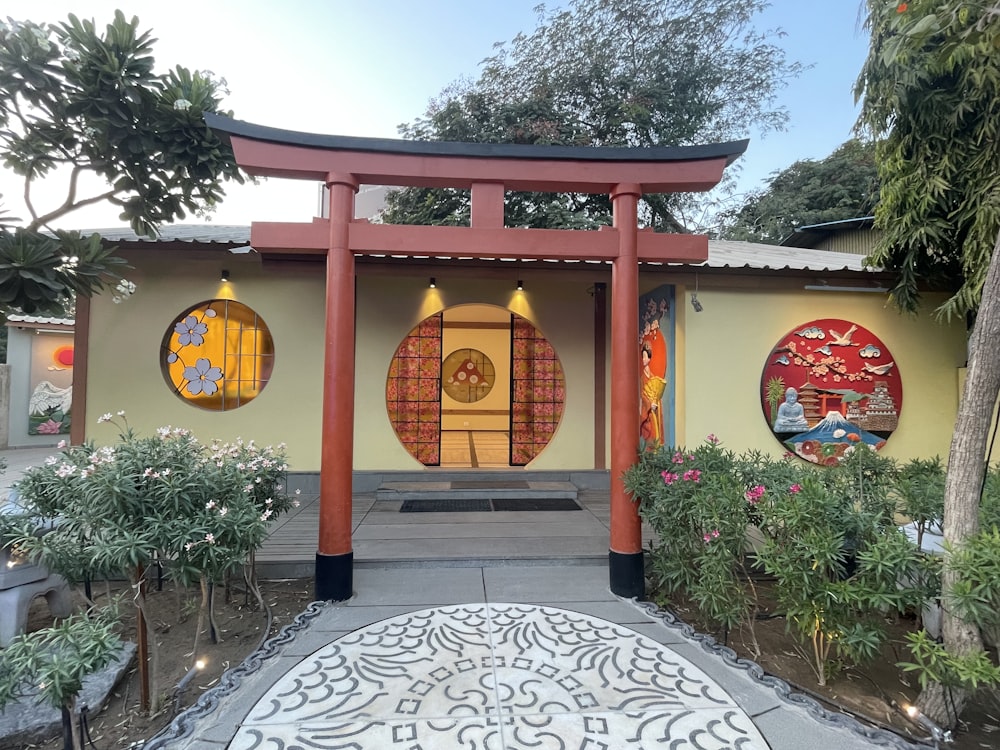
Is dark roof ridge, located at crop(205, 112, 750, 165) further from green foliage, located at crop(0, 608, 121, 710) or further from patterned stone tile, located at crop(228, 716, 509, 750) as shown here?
patterned stone tile, located at crop(228, 716, 509, 750)

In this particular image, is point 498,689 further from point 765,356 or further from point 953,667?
point 765,356

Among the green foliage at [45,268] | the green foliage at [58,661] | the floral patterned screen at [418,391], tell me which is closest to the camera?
the green foliage at [58,661]

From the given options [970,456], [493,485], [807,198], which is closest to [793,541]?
[970,456]

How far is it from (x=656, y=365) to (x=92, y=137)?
649cm

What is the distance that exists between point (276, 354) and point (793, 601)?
5869mm

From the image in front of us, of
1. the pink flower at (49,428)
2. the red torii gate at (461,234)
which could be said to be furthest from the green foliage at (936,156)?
the pink flower at (49,428)

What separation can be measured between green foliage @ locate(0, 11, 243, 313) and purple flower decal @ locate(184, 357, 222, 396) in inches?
66.9

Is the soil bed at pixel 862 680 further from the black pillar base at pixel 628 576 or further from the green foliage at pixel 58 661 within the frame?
the green foliage at pixel 58 661

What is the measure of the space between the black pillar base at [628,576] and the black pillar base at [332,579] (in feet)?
6.29

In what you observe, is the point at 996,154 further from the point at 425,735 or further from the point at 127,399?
the point at 127,399

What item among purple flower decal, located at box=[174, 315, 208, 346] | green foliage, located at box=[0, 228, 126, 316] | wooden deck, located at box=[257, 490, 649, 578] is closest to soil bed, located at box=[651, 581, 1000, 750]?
wooden deck, located at box=[257, 490, 649, 578]

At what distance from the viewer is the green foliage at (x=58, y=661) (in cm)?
179

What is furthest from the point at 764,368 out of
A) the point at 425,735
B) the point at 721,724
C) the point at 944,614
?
the point at 425,735

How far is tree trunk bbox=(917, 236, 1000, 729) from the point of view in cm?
215
